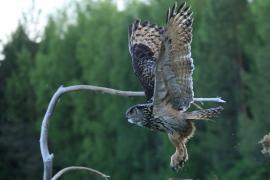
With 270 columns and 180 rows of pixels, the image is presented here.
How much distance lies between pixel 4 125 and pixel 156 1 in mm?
9601

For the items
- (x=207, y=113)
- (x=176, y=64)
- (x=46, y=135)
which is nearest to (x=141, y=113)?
(x=207, y=113)

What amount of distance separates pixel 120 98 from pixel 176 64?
3272 cm

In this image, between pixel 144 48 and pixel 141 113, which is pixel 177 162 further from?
pixel 144 48

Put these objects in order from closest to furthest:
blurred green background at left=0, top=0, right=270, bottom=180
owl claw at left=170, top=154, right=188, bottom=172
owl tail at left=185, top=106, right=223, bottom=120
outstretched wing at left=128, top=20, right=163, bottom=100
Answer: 1. owl tail at left=185, top=106, right=223, bottom=120
2. owl claw at left=170, top=154, right=188, bottom=172
3. outstretched wing at left=128, top=20, right=163, bottom=100
4. blurred green background at left=0, top=0, right=270, bottom=180

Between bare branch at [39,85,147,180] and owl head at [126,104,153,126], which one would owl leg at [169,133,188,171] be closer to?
owl head at [126,104,153,126]

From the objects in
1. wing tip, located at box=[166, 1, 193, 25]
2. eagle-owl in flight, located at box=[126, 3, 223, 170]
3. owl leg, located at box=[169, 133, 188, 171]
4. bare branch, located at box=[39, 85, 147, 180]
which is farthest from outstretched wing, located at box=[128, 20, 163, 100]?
bare branch, located at box=[39, 85, 147, 180]

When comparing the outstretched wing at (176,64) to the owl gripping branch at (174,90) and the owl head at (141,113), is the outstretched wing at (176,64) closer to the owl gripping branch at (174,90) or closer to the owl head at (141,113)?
the owl gripping branch at (174,90)

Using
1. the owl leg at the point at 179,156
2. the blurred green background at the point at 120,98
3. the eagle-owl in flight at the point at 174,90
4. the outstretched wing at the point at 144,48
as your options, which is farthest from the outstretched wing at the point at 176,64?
the blurred green background at the point at 120,98

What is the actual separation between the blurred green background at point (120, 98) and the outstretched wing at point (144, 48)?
67.9ft

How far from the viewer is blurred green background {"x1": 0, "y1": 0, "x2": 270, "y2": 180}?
3631 centimetres

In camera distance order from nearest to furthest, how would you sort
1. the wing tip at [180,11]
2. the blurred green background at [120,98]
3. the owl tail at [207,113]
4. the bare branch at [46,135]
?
the bare branch at [46,135], the wing tip at [180,11], the owl tail at [207,113], the blurred green background at [120,98]

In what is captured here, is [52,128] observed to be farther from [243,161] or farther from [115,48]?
[243,161]

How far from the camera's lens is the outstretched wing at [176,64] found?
854 cm

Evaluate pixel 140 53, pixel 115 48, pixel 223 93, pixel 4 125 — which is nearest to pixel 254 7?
pixel 223 93
